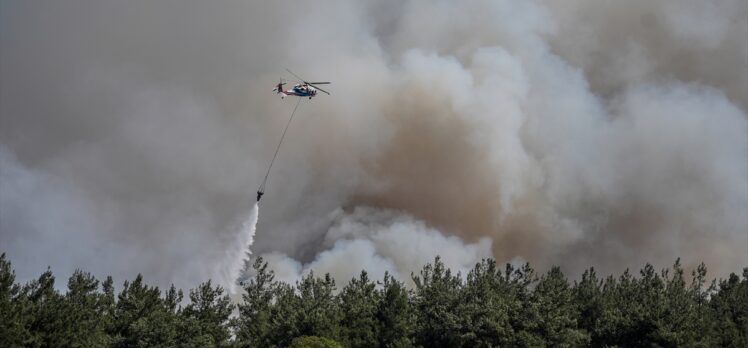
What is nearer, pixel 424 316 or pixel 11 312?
pixel 11 312

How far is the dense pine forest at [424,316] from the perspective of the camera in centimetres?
8988

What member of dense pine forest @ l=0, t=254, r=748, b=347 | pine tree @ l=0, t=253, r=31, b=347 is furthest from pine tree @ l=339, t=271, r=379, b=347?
pine tree @ l=0, t=253, r=31, b=347

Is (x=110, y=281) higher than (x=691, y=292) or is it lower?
lower

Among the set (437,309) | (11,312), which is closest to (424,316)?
(437,309)

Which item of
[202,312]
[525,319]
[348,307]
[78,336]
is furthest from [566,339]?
[78,336]

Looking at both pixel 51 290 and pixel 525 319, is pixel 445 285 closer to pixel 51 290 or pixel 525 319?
pixel 525 319

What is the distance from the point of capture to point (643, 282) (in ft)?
354

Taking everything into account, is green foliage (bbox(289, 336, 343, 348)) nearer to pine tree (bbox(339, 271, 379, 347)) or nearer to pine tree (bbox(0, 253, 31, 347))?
pine tree (bbox(339, 271, 379, 347))

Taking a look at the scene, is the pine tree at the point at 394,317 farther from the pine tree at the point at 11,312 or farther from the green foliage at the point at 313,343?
the pine tree at the point at 11,312

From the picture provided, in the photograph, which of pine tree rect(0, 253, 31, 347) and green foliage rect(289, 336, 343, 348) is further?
green foliage rect(289, 336, 343, 348)

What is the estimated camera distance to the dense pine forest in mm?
89875

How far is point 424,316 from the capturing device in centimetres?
9631

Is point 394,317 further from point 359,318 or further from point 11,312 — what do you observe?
point 11,312

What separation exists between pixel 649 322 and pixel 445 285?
69.3ft
